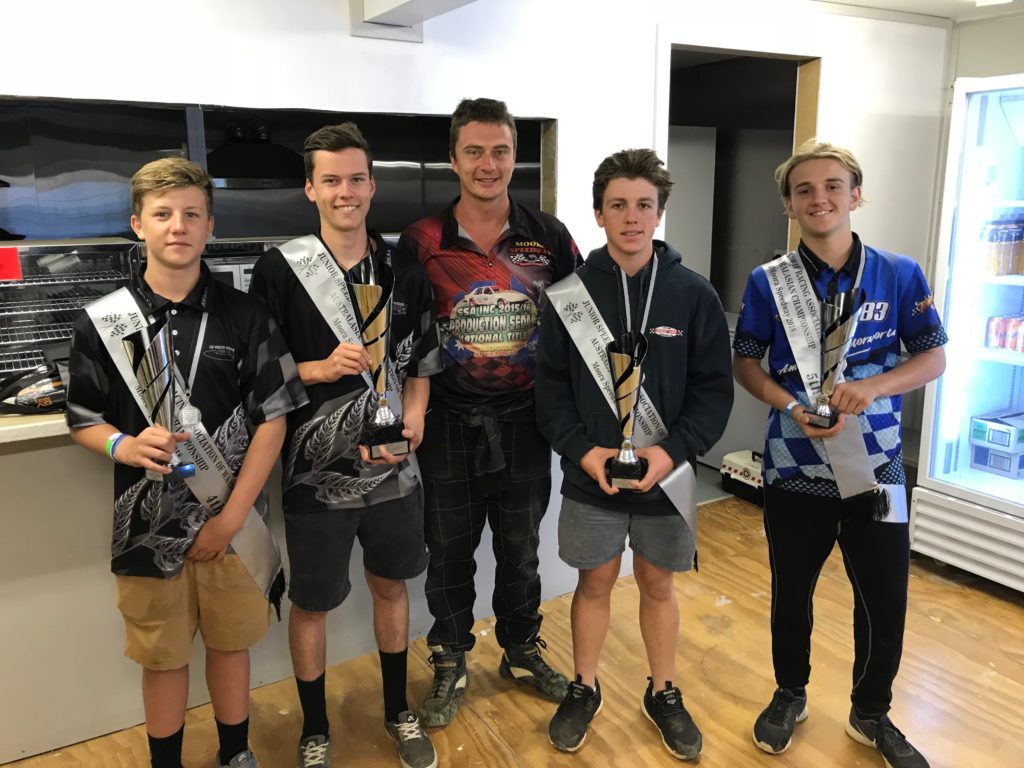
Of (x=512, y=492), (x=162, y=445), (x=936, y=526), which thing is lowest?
(x=936, y=526)

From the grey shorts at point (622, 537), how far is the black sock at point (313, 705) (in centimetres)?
79

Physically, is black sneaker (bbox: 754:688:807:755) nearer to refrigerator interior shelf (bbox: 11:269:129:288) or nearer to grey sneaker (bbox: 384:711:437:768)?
grey sneaker (bbox: 384:711:437:768)

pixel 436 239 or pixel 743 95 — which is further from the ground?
pixel 743 95

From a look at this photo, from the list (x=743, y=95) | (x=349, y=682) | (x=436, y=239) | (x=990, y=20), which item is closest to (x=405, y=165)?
(x=436, y=239)

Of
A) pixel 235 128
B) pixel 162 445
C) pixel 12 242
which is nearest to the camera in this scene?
pixel 162 445

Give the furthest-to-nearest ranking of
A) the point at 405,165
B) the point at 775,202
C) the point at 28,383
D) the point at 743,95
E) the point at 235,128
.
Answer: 1. the point at 775,202
2. the point at 743,95
3. the point at 405,165
4. the point at 235,128
5. the point at 28,383

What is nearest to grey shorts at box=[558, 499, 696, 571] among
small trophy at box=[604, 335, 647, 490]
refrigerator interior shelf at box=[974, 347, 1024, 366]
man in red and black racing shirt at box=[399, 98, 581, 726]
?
small trophy at box=[604, 335, 647, 490]

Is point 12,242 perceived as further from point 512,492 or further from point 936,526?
point 936,526

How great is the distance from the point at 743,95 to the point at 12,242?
3.49m

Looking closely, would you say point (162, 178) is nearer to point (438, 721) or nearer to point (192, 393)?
point (192, 393)

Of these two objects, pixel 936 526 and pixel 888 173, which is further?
pixel 888 173

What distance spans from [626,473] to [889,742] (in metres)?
1.10

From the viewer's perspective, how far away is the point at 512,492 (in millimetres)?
2549

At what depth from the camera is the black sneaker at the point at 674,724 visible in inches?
91.9
